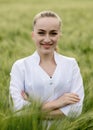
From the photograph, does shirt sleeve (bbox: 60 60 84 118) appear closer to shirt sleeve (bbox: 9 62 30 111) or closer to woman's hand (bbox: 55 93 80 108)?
woman's hand (bbox: 55 93 80 108)

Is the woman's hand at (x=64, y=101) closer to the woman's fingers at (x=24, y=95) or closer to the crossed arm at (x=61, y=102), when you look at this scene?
the crossed arm at (x=61, y=102)

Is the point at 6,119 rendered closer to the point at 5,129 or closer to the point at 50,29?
the point at 5,129

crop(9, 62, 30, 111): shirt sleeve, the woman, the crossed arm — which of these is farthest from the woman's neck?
the crossed arm

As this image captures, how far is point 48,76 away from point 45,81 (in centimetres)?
3

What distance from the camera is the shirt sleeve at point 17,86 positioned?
2852 mm

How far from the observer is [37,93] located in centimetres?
295

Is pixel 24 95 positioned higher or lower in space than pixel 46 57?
lower

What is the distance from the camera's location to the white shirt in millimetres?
2926

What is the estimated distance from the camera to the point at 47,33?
2943mm

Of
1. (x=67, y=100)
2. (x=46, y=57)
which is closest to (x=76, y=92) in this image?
(x=67, y=100)

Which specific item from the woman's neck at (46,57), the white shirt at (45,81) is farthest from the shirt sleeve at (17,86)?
the woman's neck at (46,57)

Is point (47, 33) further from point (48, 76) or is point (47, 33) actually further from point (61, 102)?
point (61, 102)

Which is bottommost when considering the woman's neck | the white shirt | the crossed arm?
the crossed arm

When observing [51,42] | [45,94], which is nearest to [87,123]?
[45,94]
